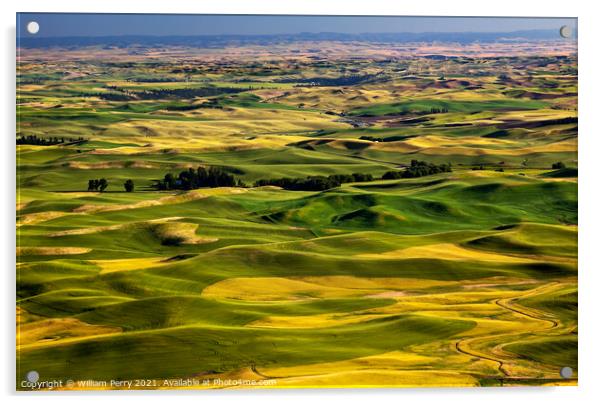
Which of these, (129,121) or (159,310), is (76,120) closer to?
(129,121)

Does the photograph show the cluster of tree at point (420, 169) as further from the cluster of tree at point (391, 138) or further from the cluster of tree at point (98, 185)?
the cluster of tree at point (98, 185)

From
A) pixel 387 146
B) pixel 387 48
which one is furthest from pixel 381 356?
pixel 387 48

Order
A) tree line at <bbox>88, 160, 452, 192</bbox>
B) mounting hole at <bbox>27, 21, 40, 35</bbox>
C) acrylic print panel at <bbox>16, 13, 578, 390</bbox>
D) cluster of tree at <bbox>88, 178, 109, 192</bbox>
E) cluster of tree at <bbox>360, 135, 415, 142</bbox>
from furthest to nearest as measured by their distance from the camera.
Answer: cluster of tree at <bbox>360, 135, 415, 142</bbox>, tree line at <bbox>88, 160, 452, 192</bbox>, cluster of tree at <bbox>88, 178, 109, 192</bbox>, mounting hole at <bbox>27, 21, 40, 35</bbox>, acrylic print panel at <bbox>16, 13, 578, 390</bbox>

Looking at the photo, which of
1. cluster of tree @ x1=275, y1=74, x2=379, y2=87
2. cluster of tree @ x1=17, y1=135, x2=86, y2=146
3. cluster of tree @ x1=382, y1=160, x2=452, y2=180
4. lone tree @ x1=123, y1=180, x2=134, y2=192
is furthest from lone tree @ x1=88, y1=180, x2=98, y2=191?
cluster of tree @ x1=382, y1=160, x2=452, y2=180

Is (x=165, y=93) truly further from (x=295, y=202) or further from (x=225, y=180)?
(x=295, y=202)

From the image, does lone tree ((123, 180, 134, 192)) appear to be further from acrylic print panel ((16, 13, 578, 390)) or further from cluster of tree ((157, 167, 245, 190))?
cluster of tree ((157, 167, 245, 190))

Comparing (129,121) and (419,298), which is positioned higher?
(129,121)
